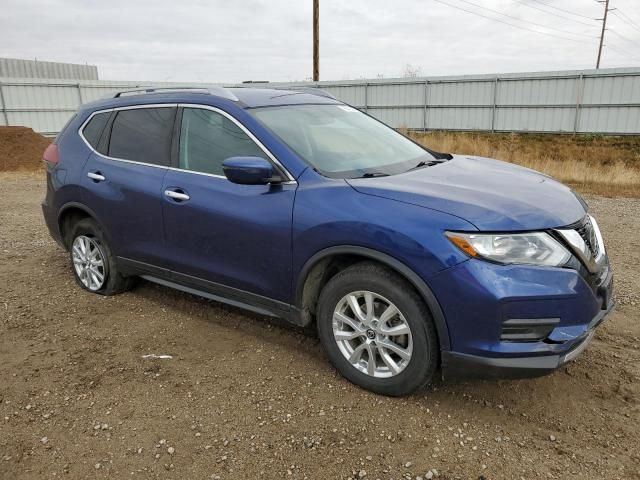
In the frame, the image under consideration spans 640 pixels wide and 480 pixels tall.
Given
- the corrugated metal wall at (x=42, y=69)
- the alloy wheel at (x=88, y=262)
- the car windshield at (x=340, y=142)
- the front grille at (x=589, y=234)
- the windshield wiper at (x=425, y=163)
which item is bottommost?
the alloy wheel at (x=88, y=262)

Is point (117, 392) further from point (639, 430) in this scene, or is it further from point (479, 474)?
point (639, 430)

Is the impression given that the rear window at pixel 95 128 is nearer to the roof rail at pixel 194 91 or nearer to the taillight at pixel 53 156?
the roof rail at pixel 194 91

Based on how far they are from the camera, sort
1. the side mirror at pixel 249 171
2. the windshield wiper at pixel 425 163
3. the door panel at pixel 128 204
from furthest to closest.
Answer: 1. the door panel at pixel 128 204
2. the windshield wiper at pixel 425 163
3. the side mirror at pixel 249 171

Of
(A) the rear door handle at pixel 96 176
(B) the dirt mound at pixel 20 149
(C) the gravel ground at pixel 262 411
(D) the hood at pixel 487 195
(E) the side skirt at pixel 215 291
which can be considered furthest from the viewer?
(B) the dirt mound at pixel 20 149

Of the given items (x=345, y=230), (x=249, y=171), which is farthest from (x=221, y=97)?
(x=345, y=230)

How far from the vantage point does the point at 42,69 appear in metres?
38.6

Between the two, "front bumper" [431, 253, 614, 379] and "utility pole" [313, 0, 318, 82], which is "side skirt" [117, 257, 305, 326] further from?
"utility pole" [313, 0, 318, 82]

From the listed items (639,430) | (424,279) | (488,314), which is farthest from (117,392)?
(639,430)

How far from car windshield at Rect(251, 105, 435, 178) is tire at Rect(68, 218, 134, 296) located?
6.59 feet

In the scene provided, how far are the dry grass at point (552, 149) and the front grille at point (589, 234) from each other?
10619mm

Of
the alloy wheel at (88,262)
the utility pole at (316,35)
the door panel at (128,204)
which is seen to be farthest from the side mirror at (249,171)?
the utility pole at (316,35)

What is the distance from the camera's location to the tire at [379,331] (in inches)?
113

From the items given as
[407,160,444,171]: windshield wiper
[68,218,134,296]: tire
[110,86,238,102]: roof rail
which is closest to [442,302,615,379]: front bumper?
[407,160,444,171]: windshield wiper

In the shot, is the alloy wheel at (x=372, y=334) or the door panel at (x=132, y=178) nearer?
the alloy wheel at (x=372, y=334)
